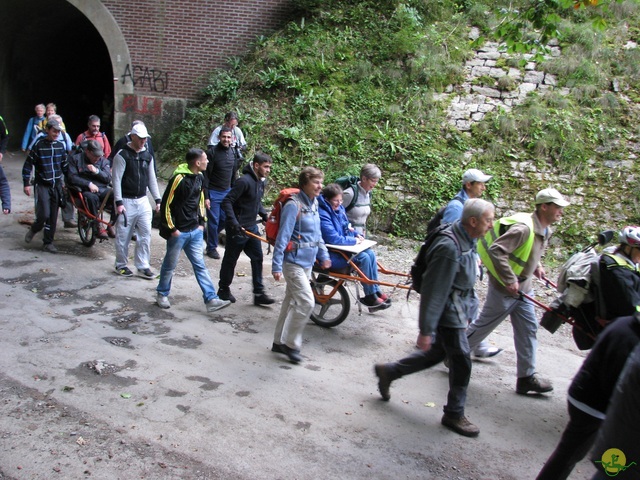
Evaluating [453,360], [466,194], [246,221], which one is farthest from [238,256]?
[453,360]

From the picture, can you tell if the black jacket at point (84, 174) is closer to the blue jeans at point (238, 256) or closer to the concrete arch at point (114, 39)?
the blue jeans at point (238, 256)

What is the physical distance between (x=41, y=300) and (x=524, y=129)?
926 cm

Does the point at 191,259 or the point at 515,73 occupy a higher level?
the point at 515,73

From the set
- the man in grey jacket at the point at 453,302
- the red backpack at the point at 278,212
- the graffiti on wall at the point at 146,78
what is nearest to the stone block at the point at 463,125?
the red backpack at the point at 278,212

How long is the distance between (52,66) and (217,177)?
15418mm

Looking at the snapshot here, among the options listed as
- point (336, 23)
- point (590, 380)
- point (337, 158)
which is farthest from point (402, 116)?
point (590, 380)

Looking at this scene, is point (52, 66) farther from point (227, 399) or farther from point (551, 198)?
point (551, 198)

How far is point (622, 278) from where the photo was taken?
4.39 meters

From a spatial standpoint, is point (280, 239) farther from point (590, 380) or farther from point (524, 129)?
point (524, 129)

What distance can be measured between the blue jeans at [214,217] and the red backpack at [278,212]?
3206mm

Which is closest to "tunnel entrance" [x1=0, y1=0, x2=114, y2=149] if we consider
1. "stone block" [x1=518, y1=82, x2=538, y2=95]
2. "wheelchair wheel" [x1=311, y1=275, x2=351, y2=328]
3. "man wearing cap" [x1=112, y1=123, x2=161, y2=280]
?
"man wearing cap" [x1=112, y1=123, x2=161, y2=280]

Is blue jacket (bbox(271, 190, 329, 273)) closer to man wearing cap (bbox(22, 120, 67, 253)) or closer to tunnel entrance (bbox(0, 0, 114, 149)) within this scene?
man wearing cap (bbox(22, 120, 67, 253))

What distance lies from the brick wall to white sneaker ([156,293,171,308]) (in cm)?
906

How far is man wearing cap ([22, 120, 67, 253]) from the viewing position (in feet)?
28.3
